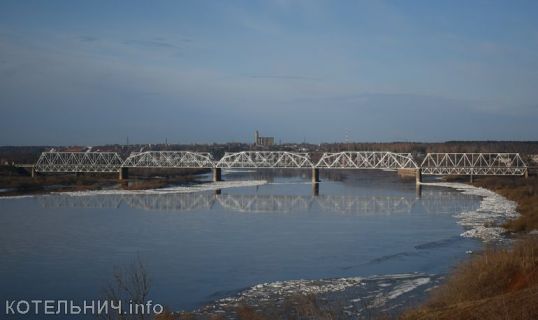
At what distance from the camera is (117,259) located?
14023 mm

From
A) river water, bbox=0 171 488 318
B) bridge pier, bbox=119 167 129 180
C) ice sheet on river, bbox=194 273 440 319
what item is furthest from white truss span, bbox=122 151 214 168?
ice sheet on river, bbox=194 273 440 319

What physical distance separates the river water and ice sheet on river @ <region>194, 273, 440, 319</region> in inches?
3.7

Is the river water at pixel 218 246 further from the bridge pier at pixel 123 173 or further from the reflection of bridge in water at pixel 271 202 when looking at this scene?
the bridge pier at pixel 123 173

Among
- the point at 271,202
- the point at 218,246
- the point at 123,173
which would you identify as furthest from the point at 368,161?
the point at 218,246

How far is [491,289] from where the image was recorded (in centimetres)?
936

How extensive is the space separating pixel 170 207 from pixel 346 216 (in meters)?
7.62

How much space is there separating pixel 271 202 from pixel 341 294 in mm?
20082

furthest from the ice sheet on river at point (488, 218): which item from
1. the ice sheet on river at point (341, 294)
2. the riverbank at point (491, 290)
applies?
the ice sheet on river at point (341, 294)

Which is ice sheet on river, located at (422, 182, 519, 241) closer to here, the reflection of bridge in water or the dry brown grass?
the reflection of bridge in water

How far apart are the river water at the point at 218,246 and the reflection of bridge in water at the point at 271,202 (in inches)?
5.1

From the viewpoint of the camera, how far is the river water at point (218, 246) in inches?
456

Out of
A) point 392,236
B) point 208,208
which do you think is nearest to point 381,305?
point 392,236

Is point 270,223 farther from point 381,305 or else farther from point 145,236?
point 381,305

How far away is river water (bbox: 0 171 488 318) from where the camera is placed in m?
11.6
